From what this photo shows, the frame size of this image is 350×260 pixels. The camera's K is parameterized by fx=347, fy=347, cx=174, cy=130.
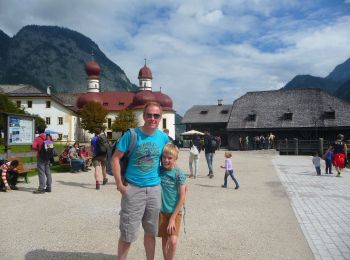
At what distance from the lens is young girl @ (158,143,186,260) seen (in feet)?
13.4

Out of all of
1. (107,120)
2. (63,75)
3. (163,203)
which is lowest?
(163,203)

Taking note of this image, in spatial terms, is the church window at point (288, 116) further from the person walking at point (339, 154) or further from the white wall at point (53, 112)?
the white wall at point (53, 112)

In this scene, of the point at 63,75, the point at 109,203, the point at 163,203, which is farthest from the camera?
the point at 63,75

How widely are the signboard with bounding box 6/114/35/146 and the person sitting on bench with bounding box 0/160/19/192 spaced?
1701mm

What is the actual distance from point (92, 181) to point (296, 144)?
25344 mm

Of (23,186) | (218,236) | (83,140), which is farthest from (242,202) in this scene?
(83,140)

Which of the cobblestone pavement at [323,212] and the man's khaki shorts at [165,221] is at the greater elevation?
the man's khaki shorts at [165,221]

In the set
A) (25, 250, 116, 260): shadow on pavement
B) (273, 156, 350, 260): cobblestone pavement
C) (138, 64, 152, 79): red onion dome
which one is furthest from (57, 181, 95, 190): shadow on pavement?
(138, 64, 152, 79): red onion dome

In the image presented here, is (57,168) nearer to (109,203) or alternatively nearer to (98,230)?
(109,203)

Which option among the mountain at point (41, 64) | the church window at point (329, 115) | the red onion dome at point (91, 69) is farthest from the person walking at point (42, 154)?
the mountain at point (41, 64)

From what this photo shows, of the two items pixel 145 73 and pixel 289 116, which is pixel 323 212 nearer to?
pixel 289 116

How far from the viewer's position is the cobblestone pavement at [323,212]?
539cm

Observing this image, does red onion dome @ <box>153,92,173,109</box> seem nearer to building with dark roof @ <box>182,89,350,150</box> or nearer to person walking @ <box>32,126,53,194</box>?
building with dark roof @ <box>182,89,350,150</box>

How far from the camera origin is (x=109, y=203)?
846cm
